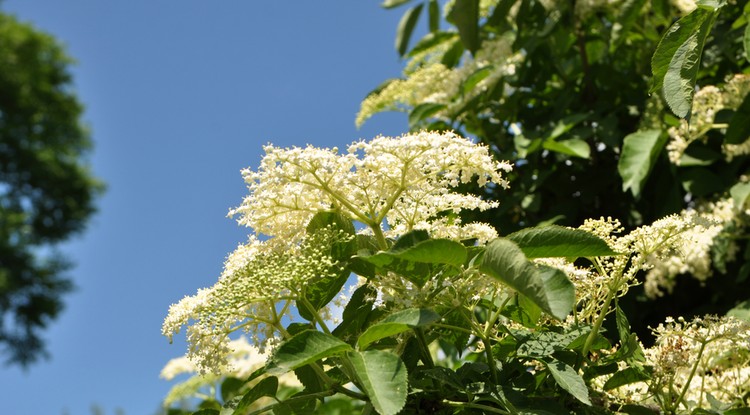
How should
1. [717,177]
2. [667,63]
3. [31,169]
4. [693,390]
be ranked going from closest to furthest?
[667,63] < [693,390] < [717,177] < [31,169]

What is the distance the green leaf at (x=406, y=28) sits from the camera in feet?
10.8

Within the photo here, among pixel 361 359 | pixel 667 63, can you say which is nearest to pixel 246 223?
pixel 361 359

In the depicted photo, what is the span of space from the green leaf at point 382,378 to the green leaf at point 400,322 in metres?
0.02

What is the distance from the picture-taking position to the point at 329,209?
1268 millimetres

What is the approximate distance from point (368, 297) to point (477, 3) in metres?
1.65

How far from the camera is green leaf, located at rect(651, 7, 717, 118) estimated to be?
3.70ft

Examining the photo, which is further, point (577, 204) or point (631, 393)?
point (577, 204)

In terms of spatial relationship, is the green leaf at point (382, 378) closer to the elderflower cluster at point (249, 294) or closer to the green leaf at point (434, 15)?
the elderflower cluster at point (249, 294)

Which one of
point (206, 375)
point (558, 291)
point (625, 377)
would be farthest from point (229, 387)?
point (558, 291)

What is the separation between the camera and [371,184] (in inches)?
48.6

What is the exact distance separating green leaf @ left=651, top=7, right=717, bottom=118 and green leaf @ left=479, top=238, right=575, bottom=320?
1.04ft

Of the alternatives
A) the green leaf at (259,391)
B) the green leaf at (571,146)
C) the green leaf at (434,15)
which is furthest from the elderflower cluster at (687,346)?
the green leaf at (434,15)

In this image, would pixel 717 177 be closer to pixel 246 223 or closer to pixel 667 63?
pixel 667 63

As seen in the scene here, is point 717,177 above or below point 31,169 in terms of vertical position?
below
